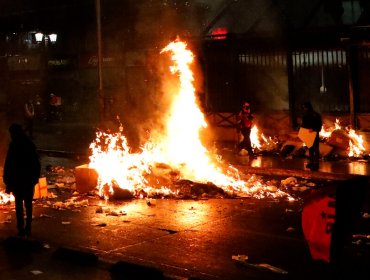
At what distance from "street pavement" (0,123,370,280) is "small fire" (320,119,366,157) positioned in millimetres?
4828

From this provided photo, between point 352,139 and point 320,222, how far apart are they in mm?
11195

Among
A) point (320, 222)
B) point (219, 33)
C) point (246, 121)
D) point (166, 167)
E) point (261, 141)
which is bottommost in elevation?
point (320, 222)

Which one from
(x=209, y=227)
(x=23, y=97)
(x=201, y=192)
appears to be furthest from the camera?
(x=23, y=97)

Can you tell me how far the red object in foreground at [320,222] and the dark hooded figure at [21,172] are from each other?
468 cm

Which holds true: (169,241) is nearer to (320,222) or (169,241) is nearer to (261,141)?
(320,222)

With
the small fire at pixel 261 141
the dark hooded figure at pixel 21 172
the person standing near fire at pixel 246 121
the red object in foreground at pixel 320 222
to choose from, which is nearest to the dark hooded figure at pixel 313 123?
the person standing near fire at pixel 246 121

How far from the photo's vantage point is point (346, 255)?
7266 mm

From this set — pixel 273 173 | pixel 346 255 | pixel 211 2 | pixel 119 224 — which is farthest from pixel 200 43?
pixel 346 255

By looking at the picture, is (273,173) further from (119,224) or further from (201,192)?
(119,224)

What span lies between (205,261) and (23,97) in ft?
103

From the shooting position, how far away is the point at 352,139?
16.2 metres

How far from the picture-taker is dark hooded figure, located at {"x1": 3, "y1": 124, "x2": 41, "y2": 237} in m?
→ 8.63

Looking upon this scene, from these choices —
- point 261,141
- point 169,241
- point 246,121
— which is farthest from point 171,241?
point 261,141

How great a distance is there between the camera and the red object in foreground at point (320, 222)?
18.0ft
